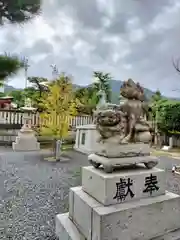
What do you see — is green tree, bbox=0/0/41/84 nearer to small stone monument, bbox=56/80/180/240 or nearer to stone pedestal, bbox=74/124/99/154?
stone pedestal, bbox=74/124/99/154

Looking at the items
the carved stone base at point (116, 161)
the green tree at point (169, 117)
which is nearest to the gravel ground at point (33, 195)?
the carved stone base at point (116, 161)

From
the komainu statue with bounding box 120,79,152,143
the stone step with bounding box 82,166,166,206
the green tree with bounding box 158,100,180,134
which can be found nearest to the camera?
the stone step with bounding box 82,166,166,206

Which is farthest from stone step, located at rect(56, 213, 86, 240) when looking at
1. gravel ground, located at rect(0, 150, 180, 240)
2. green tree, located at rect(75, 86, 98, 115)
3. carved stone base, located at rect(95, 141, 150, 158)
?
green tree, located at rect(75, 86, 98, 115)

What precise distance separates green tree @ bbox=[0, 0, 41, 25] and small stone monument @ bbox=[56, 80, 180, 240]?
4707 millimetres

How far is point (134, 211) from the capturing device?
1736 mm

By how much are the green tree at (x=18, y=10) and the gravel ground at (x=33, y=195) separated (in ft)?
12.2

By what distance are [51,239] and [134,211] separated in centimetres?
101

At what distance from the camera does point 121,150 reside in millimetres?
1872

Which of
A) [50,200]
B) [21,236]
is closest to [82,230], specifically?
[21,236]

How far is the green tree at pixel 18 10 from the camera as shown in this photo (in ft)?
17.5

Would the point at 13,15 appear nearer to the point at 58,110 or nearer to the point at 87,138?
the point at 58,110

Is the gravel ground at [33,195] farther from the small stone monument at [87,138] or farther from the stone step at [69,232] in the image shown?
the small stone monument at [87,138]

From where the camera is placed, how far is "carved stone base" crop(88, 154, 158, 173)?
1.80 meters

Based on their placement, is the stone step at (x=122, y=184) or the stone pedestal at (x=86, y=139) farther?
the stone pedestal at (x=86, y=139)
